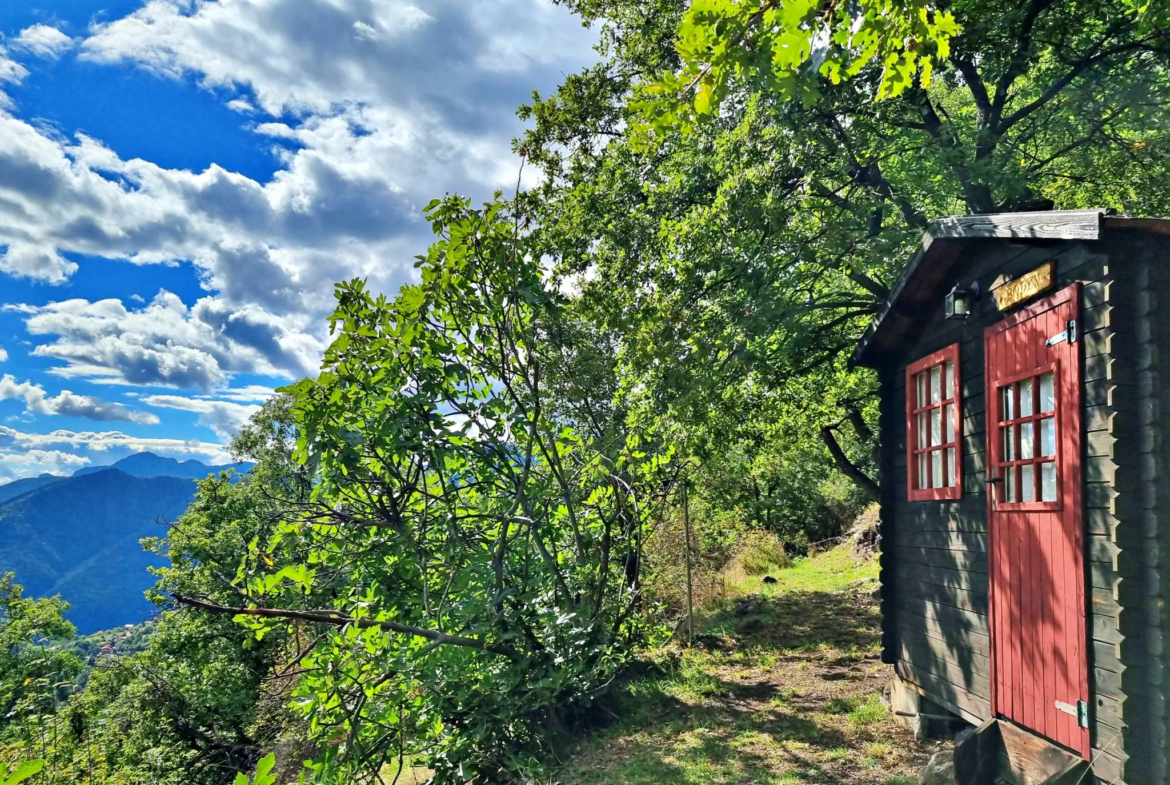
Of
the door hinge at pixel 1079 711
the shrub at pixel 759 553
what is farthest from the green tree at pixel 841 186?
the shrub at pixel 759 553

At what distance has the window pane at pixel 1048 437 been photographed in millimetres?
4652

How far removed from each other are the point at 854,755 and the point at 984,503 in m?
2.54

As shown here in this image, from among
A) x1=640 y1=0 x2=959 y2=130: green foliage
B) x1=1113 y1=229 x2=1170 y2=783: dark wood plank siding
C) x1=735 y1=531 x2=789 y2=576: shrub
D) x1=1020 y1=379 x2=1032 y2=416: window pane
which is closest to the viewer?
x1=640 y1=0 x2=959 y2=130: green foliage

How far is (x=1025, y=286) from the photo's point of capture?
4.98m

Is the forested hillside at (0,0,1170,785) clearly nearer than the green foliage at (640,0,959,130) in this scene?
No

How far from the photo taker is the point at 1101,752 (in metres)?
4.12

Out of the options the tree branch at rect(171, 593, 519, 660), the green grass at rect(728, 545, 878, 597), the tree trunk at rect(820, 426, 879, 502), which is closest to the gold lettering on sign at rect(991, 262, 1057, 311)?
the tree branch at rect(171, 593, 519, 660)

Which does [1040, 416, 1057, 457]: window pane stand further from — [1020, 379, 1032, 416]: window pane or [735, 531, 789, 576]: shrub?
[735, 531, 789, 576]: shrub

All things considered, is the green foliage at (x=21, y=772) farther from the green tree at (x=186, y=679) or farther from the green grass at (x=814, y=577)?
the green tree at (x=186, y=679)

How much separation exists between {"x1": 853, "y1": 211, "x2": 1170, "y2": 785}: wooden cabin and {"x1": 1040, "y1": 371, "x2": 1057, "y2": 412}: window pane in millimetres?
19

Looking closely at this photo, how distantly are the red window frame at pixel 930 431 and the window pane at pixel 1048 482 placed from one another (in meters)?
1.07

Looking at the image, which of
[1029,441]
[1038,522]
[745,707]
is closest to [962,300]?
[1029,441]

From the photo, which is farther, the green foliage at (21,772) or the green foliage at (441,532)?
the green foliage at (441,532)

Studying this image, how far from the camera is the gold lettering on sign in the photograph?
15.5 ft
